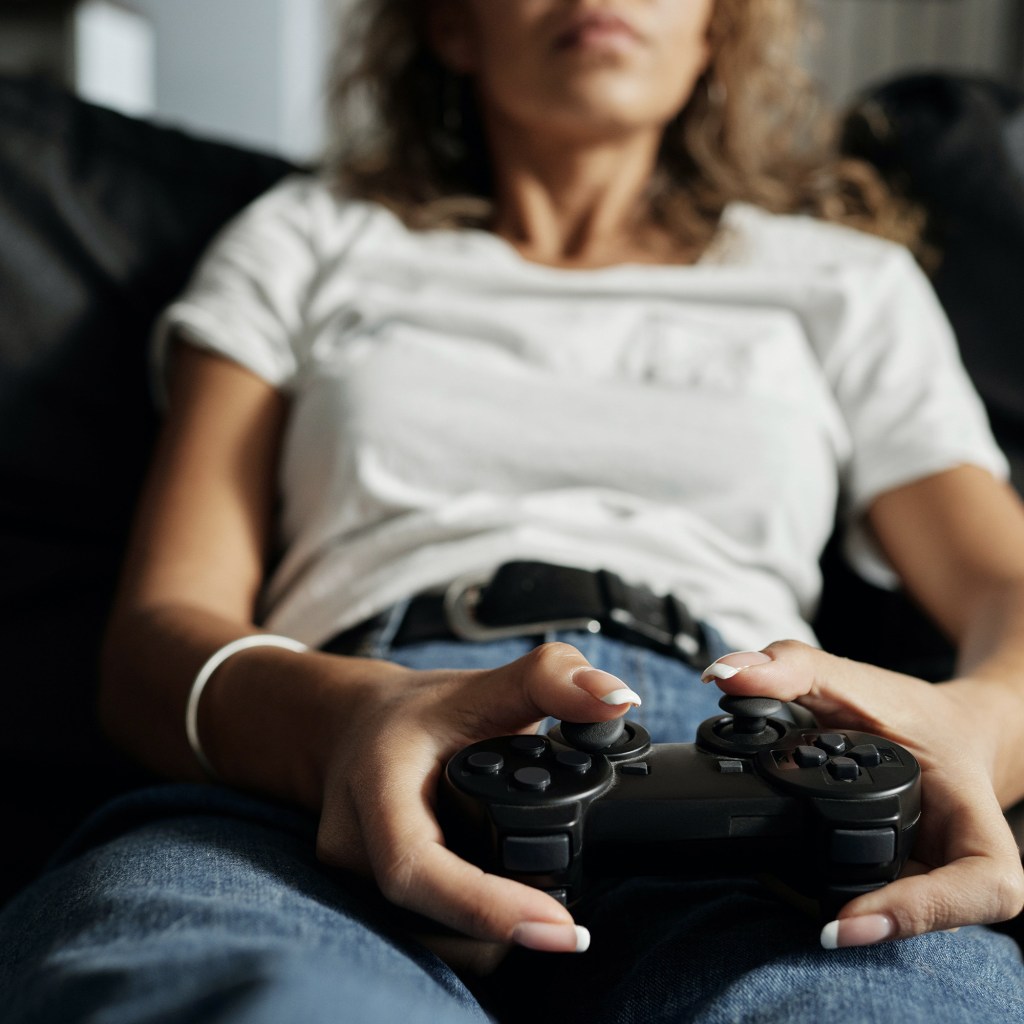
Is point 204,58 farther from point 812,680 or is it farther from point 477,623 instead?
point 812,680

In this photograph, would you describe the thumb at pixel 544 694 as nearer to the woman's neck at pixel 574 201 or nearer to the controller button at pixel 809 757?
the controller button at pixel 809 757

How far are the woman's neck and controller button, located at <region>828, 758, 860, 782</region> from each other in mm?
666

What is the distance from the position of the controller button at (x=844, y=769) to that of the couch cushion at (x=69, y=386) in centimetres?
62

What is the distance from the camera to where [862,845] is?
16.9 inches

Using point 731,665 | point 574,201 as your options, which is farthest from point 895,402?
point 731,665

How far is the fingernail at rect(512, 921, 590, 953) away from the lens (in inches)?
15.8

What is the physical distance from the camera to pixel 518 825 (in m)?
0.41

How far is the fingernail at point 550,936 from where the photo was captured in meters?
0.40

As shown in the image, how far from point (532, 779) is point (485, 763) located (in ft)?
0.07

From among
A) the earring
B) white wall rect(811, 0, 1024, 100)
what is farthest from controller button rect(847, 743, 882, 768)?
white wall rect(811, 0, 1024, 100)

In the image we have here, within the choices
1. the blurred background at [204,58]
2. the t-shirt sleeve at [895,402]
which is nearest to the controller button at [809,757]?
the t-shirt sleeve at [895,402]

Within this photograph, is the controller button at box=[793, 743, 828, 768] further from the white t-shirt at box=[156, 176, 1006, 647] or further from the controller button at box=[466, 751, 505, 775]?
the white t-shirt at box=[156, 176, 1006, 647]

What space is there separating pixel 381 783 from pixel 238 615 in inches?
14.1

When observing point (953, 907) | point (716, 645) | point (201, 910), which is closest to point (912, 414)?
point (716, 645)
